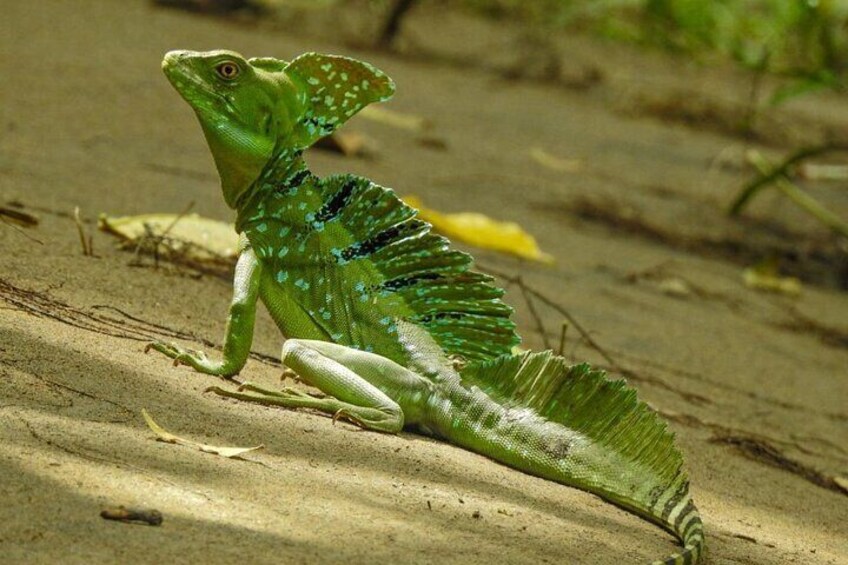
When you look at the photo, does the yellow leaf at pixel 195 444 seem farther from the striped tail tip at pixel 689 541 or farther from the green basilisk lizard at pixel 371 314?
the striped tail tip at pixel 689 541

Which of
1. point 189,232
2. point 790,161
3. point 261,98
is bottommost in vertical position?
point 189,232

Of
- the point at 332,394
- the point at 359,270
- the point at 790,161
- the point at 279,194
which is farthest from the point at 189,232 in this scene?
the point at 790,161

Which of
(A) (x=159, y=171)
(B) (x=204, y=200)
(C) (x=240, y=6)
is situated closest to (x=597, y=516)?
(B) (x=204, y=200)

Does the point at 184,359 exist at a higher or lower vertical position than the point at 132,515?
lower

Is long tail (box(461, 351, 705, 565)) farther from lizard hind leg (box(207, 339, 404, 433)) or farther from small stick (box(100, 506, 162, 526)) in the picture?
small stick (box(100, 506, 162, 526))

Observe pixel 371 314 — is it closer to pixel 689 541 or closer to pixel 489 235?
pixel 689 541

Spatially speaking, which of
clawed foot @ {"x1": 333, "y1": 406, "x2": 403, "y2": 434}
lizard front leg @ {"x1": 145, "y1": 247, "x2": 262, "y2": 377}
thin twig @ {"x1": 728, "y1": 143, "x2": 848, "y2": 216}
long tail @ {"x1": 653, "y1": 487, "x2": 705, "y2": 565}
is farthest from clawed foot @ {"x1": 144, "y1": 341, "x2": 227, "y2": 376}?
thin twig @ {"x1": 728, "y1": 143, "x2": 848, "y2": 216}
